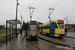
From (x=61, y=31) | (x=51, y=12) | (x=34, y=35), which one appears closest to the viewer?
(x=34, y=35)

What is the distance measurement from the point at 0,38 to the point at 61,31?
10.6 metres

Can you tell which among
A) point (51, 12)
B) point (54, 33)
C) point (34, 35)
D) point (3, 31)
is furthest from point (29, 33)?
point (51, 12)

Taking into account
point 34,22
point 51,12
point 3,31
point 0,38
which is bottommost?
point 0,38

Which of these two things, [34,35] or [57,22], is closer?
[34,35]

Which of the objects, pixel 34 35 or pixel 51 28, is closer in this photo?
pixel 34 35

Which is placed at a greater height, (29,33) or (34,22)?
(34,22)

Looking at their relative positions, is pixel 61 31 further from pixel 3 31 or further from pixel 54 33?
pixel 3 31

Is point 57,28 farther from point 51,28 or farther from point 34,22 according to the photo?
point 34,22

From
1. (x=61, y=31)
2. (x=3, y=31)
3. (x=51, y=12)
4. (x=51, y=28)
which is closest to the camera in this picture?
(x=3, y=31)

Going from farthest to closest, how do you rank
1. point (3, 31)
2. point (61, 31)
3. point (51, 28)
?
point (51, 28) → point (61, 31) → point (3, 31)

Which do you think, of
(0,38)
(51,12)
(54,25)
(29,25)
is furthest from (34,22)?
(51,12)

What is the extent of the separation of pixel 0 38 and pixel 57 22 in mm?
Answer: 10411

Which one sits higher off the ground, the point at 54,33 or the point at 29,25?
the point at 29,25

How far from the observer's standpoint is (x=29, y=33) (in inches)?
677
